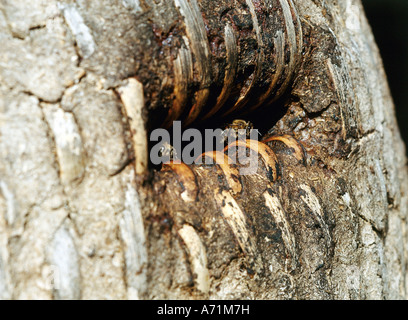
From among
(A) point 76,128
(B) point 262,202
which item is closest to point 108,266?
(A) point 76,128

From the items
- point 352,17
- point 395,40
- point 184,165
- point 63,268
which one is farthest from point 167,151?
point 395,40

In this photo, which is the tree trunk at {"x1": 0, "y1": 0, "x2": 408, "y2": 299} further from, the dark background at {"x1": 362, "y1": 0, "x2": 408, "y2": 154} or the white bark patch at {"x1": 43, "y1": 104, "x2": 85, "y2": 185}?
the dark background at {"x1": 362, "y1": 0, "x2": 408, "y2": 154}

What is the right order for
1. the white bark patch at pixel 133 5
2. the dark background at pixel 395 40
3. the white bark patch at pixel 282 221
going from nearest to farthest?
the white bark patch at pixel 133 5 → the white bark patch at pixel 282 221 → the dark background at pixel 395 40

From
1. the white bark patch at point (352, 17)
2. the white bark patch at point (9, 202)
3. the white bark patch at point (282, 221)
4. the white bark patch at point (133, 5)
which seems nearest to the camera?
the white bark patch at point (9, 202)

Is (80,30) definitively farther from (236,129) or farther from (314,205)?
(314,205)

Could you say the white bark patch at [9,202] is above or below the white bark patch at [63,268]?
above

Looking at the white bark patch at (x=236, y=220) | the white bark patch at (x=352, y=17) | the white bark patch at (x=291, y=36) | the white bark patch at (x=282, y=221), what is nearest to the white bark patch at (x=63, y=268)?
the white bark patch at (x=236, y=220)

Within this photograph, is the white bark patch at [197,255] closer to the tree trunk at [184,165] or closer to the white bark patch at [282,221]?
the tree trunk at [184,165]
